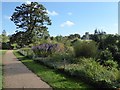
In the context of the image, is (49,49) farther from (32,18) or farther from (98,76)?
(32,18)

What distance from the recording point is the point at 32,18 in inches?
2389

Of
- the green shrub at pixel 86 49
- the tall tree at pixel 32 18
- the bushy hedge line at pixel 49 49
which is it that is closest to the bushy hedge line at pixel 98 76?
the green shrub at pixel 86 49

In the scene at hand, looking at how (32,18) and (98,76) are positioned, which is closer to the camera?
(98,76)

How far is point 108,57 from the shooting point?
17.8 m

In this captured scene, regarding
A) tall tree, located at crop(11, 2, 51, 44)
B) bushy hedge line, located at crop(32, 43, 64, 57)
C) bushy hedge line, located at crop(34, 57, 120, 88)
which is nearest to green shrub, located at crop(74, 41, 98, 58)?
bushy hedge line, located at crop(34, 57, 120, 88)

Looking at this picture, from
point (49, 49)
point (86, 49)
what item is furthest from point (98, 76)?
point (49, 49)

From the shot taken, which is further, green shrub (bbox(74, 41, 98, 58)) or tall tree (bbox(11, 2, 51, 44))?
tall tree (bbox(11, 2, 51, 44))

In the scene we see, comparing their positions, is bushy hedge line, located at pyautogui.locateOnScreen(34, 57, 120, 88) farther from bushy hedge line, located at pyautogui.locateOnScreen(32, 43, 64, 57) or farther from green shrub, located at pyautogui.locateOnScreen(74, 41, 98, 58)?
bushy hedge line, located at pyautogui.locateOnScreen(32, 43, 64, 57)

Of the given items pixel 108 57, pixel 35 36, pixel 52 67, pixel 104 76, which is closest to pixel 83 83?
pixel 104 76

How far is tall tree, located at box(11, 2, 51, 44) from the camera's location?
6012 centimetres

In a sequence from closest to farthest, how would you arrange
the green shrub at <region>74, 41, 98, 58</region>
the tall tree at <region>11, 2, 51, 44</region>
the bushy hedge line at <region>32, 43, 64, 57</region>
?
the green shrub at <region>74, 41, 98, 58</region>
the bushy hedge line at <region>32, 43, 64, 57</region>
the tall tree at <region>11, 2, 51, 44</region>

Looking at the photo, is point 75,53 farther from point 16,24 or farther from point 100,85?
point 16,24

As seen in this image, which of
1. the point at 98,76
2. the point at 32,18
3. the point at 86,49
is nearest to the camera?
the point at 98,76

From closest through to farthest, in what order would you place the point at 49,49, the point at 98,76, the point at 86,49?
1. the point at 98,76
2. the point at 86,49
3. the point at 49,49
